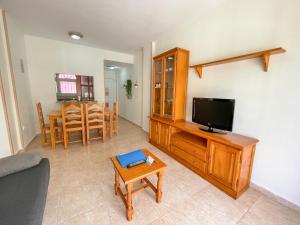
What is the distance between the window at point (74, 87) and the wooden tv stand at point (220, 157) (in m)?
3.31

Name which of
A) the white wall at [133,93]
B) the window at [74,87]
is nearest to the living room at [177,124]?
the window at [74,87]

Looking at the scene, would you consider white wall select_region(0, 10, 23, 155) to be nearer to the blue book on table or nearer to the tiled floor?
the tiled floor

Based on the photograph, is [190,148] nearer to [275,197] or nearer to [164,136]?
[164,136]

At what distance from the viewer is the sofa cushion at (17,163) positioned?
1.26 m

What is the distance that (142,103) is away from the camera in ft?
14.7

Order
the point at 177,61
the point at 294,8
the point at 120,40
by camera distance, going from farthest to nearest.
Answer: the point at 120,40, the point at 177,61, the point at 294,8

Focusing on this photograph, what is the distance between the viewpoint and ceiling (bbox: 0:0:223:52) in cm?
216

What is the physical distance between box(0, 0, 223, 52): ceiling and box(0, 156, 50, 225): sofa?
2.47 meters

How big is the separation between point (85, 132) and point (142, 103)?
6.33 feet

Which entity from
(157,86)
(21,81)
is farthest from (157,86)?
(21,81)

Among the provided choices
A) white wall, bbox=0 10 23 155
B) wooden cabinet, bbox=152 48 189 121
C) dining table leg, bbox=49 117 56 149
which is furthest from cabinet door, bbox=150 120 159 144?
white wall, bbox=0 10 23 155

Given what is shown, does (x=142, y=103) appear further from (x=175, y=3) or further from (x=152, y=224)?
(x=152, y=224)

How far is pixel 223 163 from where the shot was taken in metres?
1.79

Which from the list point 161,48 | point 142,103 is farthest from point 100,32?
point 142,103
